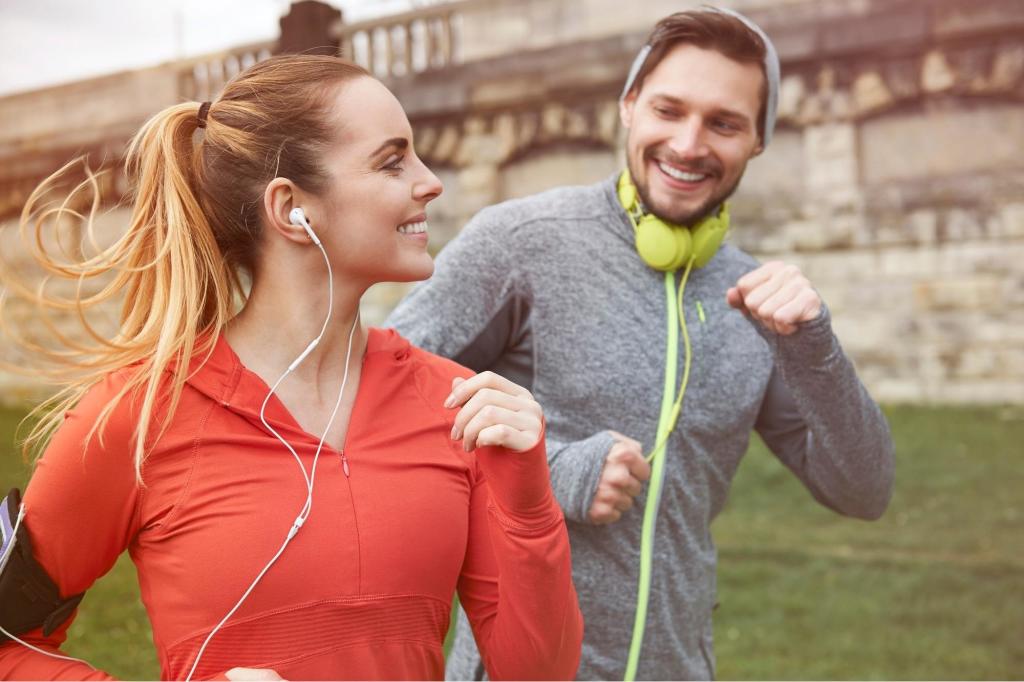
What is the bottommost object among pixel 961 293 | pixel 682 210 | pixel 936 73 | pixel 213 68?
pixel 961 293

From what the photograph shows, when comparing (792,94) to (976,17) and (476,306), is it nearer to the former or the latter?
(976,17)

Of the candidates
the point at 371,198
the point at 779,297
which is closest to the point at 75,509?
the point at 371,198

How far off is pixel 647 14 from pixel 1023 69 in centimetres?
322

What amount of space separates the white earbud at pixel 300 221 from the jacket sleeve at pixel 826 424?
0.99 metres

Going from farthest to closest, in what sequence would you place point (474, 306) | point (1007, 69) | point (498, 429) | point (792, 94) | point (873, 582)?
point (792, 94), point (1007, 69), point (873, 582), point (474, 306), point (498, 429)

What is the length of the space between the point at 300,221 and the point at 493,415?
534 mm

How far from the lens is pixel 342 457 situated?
188 centimetres

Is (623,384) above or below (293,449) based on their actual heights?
below

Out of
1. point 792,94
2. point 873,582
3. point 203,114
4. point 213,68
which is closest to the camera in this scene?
point 203,114

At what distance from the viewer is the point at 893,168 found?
29.5 ft

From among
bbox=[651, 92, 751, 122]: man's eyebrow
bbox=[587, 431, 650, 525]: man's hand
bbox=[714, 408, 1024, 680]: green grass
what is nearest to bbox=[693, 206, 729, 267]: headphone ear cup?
bbox=[651, 92, 751, 122]: man's eyebrow

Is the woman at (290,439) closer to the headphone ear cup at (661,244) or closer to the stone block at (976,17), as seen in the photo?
the headphone ear cup at (661,244)

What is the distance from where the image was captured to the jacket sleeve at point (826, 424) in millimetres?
2271

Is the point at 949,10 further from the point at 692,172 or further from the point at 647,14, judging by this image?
the point at 692,172
